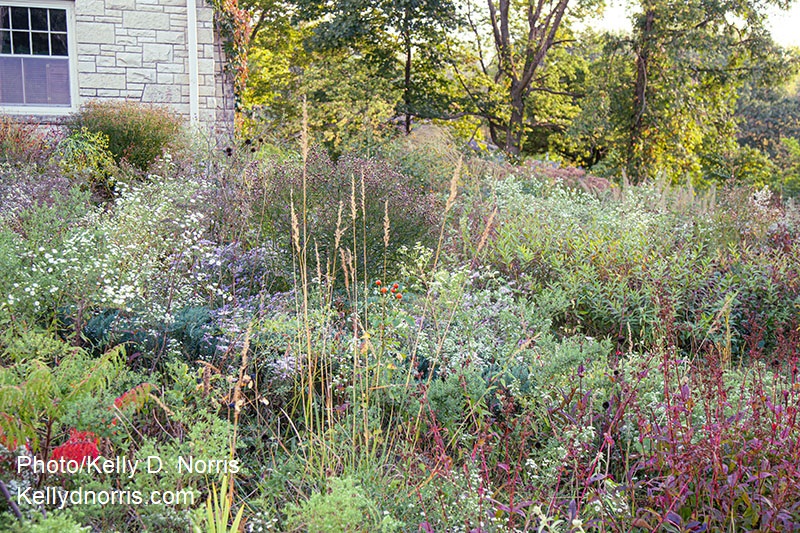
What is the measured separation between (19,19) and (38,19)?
0.23m

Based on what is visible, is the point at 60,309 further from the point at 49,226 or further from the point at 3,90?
the point at 3,90

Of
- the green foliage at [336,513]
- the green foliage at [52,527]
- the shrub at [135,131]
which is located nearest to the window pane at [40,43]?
the shrub at [135,131]

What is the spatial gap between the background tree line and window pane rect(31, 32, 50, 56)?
283 centimetres

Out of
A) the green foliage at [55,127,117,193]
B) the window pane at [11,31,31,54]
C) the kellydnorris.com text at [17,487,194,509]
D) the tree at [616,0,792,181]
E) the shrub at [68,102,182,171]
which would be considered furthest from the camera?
the tree at [616,0,792,181]

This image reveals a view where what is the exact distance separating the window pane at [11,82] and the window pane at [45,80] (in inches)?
3.3

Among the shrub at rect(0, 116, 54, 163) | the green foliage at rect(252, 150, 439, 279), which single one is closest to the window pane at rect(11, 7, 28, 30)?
the shrub at rect(0, 116, 54, 163)

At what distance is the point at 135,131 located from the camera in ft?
27.1

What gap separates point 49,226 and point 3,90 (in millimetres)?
6701

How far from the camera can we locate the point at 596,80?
498 inches

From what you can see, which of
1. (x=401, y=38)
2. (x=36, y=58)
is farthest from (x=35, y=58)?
(x=401, y=38)

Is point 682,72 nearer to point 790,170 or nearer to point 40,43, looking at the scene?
point 790,170

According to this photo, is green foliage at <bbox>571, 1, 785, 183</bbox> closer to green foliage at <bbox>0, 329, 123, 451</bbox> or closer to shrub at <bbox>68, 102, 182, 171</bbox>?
shrub at <bbox>68, 102, 182, 171</bbox>

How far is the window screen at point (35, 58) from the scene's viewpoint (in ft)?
30.8

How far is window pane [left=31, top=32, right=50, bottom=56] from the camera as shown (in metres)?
9.42
